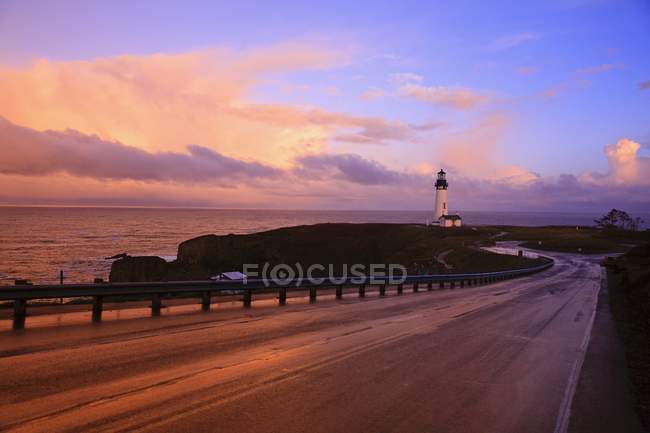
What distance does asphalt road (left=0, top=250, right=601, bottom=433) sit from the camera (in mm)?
5789

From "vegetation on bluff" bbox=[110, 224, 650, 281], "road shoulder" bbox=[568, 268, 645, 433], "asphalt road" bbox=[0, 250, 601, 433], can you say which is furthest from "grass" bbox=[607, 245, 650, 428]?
"vegetation on bluff" bbox=[110, 224, 650, 281]

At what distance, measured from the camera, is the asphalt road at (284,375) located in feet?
19.0

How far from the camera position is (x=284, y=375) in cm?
777

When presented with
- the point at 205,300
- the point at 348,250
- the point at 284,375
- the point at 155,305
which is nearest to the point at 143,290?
the point at 155,305

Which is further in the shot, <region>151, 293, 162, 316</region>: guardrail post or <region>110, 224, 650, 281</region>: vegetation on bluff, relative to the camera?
<region>110, 224, 650, 281</region>: vegetation on bluff

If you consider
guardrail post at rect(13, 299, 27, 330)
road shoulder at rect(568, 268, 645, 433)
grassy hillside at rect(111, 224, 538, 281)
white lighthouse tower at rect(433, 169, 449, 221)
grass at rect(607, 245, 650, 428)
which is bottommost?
grassy hillside at rect(111, 224, 538, 281)

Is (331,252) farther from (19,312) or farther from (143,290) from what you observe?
(19,312)

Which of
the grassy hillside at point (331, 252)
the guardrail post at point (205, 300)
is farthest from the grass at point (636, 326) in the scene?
the grassy hillside at point (331, 252)

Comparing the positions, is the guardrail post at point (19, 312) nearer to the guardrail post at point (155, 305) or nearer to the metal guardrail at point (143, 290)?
the metal guardrail at point (143, 290)

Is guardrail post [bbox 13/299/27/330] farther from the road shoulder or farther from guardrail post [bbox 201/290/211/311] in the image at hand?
the road shoulder

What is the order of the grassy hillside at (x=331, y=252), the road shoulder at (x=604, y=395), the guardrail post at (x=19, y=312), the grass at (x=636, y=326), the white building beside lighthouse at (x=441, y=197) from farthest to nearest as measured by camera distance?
the white building beside lighthouse at (x=441, y=197) → the grassy hillside at (x=331, y=252) → the guardrail post at (x=19, y=312) → the grass at (x=636, y=326) → the road shoulder at (x=604, y=395)

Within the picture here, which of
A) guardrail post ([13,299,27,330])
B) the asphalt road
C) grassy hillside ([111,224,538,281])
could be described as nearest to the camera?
the asphalt road

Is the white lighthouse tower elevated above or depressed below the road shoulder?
above

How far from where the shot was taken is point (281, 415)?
5.97 m
